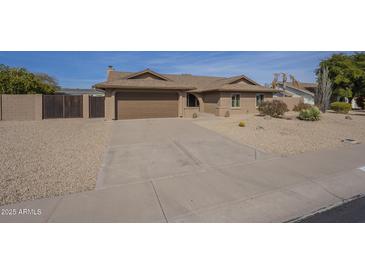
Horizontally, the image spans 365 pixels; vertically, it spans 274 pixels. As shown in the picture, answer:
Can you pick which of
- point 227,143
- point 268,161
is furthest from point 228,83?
point 268,161

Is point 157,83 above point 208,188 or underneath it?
above

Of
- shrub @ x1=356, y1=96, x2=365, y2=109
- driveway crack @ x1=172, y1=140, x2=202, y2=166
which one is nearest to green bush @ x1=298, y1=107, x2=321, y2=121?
driveway crack @ x1=172, y1=140, x2=202, y2=166

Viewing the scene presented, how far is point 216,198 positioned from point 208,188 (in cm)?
45

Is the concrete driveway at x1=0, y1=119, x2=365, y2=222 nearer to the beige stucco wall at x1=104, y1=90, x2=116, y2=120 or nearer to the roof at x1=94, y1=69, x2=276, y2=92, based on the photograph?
the beige stucco wall at x1=104, y1=90, x2=116, y2=120

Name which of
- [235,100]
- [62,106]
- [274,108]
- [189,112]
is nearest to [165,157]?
[274,108]

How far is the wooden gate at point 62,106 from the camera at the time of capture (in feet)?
57.6

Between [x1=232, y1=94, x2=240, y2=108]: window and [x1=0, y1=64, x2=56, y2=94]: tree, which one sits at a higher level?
[x1=0, y1=64, x2=56, y2=94]: tree

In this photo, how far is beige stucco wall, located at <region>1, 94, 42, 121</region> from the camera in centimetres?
1623

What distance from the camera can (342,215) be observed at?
11.7 feet

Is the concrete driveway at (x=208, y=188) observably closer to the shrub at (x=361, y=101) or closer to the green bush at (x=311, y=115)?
the green bush at (x=311, y=115)

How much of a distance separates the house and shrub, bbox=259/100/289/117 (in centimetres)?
397

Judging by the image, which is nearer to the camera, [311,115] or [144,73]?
[311,115]

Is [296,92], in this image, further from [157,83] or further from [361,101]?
[157,83]

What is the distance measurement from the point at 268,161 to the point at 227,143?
2.48 meters
